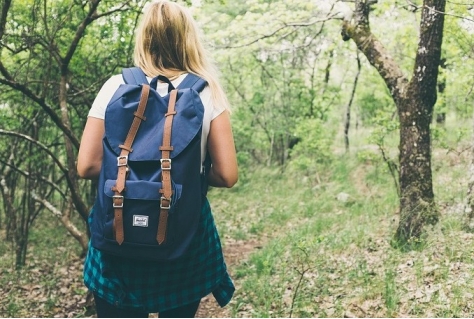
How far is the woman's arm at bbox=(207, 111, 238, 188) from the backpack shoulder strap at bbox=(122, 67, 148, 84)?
309mm

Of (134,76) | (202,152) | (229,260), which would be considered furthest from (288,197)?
(134,76)

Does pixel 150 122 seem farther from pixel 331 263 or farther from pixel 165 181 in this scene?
pixel 331 263

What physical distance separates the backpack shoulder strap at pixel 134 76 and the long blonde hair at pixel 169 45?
42 mm

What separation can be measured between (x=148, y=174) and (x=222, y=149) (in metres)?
0.32

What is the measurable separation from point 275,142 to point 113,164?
13010 mm

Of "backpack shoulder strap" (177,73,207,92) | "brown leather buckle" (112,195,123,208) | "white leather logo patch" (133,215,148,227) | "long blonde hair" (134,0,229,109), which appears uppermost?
"long blonde hair" (134,0,229,109)

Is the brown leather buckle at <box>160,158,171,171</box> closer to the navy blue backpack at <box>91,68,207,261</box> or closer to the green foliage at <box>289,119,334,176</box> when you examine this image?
the navy blue backpack at <box>91,68,207,261</box>

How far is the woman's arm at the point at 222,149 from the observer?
5.90ft

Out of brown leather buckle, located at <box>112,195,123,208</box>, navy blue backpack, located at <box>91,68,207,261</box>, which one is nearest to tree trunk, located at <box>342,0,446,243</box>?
navy blue backpack, located at <box>91,68,207,261</box>

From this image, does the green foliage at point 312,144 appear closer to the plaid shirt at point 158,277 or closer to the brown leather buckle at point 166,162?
the plaid shirt at point 158,277

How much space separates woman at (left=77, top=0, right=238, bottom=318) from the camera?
176 centimetres

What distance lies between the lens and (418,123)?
509 centimetres

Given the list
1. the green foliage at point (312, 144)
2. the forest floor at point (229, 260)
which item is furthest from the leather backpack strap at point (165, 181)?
the green foliage at point (312, 144)

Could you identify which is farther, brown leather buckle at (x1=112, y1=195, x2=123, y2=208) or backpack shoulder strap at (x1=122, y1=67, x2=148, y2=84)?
backpack shoulder strap at (x1=122, y1=67, x2=148, y2=84)
